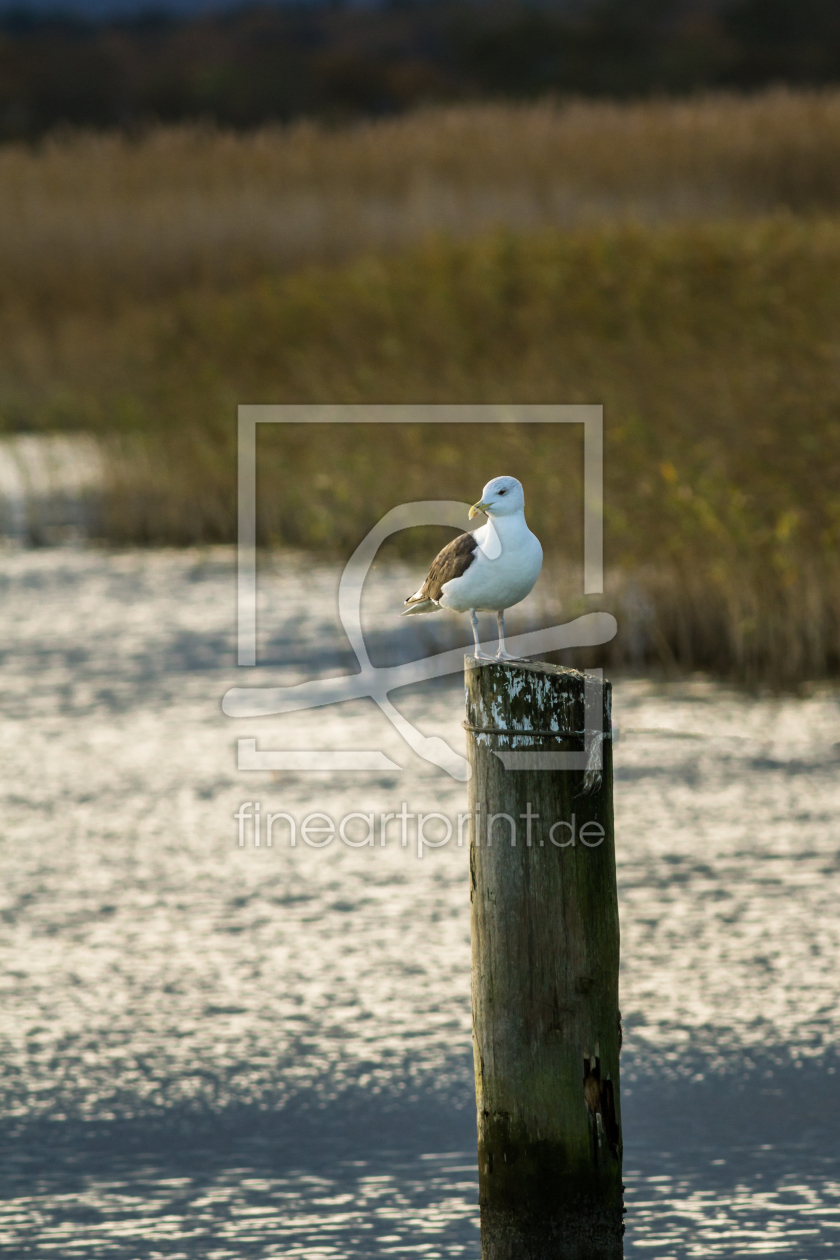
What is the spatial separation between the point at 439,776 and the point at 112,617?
434 centimetres

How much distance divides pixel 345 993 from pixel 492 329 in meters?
9.06

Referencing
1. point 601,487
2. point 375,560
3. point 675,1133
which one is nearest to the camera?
point 675,1133

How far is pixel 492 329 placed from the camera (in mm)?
14109

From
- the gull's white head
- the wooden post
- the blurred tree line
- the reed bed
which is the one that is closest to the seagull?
the gull's white head

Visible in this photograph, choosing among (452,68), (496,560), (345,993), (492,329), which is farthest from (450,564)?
(452,68)

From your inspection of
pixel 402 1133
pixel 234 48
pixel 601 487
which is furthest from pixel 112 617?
pixel 234 48

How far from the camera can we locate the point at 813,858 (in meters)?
6.82

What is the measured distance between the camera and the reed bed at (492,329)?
995cm

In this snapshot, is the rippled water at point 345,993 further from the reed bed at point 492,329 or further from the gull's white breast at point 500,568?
the gull's white breast at point 500,568

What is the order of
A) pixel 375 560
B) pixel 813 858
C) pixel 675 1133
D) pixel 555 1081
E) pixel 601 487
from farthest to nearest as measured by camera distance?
1. pixel 375 560
2. pixel 601 487
3. pixel 813 858
4. pixel 675 1133
5. pixel 555 1081

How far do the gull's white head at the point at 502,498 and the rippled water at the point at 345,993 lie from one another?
155 cm

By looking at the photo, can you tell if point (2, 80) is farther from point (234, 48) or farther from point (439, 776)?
point (439, 776)

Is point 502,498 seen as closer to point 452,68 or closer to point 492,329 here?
point 492,329

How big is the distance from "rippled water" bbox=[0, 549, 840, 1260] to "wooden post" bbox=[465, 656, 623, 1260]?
1.83 ft
